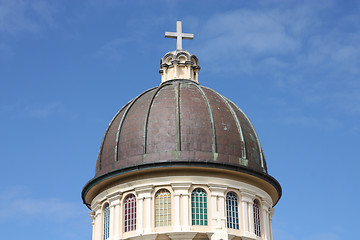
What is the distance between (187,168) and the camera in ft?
129

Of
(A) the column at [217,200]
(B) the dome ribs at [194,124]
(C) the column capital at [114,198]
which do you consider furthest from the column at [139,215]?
(A) the column at [217,200]

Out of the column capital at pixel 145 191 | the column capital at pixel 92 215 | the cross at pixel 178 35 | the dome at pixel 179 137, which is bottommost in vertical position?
the column capital at pixel 145 191

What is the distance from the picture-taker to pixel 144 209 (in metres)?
39.1

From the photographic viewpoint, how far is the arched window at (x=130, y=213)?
39.5 metres

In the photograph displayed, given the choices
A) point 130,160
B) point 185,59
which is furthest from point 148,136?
point 185,59

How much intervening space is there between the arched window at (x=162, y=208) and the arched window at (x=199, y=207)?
4.32 ft

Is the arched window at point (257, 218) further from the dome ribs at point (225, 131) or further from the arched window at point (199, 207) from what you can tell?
the arched window at point (199, 207)

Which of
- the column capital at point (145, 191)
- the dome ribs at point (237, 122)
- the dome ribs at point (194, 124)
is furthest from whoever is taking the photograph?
the dome ribs at point (237, 122)

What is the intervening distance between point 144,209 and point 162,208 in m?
0.99

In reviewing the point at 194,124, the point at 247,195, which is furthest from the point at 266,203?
the point at 194,124

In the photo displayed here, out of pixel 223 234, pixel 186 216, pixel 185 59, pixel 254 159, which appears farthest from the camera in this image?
pixel 185 59

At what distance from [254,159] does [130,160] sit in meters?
7.33

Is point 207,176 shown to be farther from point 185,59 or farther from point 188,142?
point 185,59

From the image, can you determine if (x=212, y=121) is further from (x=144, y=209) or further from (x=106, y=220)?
(x=106, y=220)
